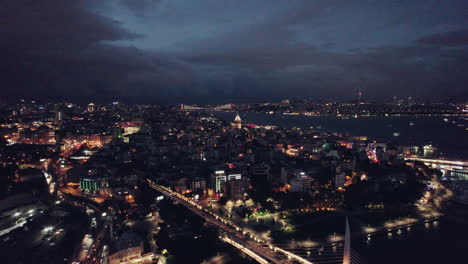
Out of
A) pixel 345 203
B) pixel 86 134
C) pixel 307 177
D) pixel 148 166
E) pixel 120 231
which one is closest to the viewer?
pixel 120 231

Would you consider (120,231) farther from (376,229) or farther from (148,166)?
(376,229)

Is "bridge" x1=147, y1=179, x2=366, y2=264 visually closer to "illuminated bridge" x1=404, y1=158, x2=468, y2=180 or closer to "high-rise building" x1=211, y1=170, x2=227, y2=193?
"high-rise building" x1=211, y1=170, x2=227, y2=193

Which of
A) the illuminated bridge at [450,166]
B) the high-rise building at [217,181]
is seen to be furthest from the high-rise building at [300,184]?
the illuminated bridge at [450,166]

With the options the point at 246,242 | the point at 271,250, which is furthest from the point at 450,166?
the point at 246,242

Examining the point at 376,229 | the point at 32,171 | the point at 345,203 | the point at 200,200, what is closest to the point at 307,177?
the point at 345,203

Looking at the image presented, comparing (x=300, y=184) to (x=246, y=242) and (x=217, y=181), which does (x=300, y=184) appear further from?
(x=246, y=242)
